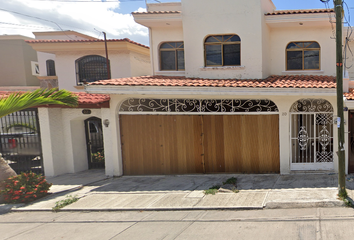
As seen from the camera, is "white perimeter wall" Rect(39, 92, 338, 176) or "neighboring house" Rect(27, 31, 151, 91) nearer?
"white perimeter wall" Rect(39, 92, 338, 176)

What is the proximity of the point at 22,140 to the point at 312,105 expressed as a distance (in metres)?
10.4

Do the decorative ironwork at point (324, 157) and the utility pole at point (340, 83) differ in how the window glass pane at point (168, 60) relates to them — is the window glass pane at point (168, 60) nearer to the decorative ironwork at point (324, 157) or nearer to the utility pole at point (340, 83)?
the decorative ironwork at point (324, 157)

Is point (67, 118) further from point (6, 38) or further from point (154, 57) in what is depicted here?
point (6, 38)

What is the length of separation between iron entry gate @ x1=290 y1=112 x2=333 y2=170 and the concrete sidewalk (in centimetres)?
44

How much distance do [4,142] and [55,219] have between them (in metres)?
5.60

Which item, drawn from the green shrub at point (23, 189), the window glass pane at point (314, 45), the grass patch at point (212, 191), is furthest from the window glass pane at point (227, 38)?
the green shrub at point (23, 189)

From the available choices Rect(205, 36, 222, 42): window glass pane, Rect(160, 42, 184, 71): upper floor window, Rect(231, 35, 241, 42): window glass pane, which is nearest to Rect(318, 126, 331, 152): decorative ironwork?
Rect(231, 35, 241, 42): window glass pane

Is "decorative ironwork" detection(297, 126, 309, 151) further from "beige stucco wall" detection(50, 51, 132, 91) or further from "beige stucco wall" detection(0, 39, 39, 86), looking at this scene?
"beige stucco wall" detection(0, 39, 39, 86)

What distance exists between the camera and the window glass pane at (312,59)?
11.1 m

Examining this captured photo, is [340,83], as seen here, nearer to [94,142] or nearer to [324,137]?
[324,137]

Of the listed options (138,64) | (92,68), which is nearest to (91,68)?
(92,68)

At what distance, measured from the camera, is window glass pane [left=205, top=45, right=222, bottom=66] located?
10836 mm

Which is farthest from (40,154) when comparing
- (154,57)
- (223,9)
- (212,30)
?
(223,9)

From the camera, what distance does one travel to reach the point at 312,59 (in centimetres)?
1116
